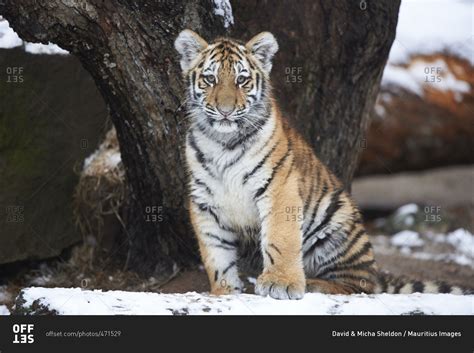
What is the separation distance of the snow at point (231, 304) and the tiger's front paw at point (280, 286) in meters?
0.09

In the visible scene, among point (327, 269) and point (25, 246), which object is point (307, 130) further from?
point (25, 246)

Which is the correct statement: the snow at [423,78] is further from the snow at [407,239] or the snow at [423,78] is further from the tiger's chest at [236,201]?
the tiger's chest at [236,201]

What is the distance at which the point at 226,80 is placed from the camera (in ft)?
14.6

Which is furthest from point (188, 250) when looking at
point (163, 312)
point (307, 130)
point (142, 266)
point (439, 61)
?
point (439, 61)

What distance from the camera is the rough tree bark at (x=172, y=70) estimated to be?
15.1ft

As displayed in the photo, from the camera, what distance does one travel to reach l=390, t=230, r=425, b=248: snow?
7852 mm

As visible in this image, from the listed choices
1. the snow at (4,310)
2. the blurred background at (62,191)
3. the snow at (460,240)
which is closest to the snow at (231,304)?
the snow at (4,310)

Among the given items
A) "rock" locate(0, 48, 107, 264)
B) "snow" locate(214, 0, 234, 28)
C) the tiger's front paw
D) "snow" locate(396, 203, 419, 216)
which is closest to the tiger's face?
"snow" locate(214, 0, 234, 28)

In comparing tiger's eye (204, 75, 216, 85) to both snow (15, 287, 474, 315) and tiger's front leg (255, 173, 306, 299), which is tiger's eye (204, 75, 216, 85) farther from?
snow (15, 287, 474, 315)

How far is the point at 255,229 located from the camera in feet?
15.3

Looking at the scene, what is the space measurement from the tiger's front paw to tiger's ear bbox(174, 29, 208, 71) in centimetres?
138

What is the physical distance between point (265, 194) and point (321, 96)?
138 centimetres

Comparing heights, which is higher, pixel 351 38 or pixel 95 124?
pixel 351 38
